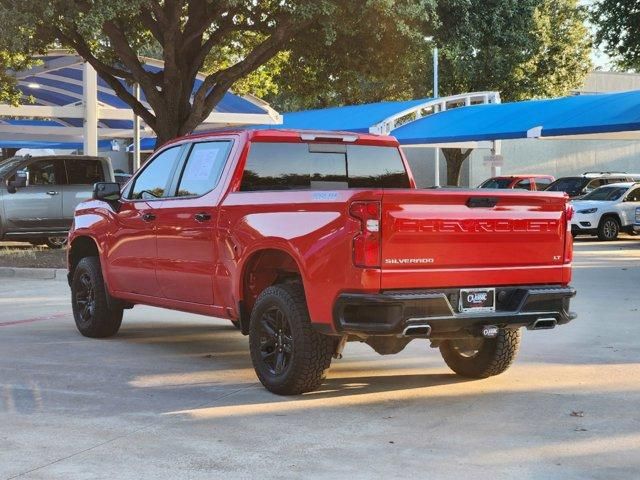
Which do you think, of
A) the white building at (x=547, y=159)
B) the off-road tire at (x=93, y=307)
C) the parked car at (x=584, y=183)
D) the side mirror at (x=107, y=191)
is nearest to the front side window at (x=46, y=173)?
the off-road tire at (x=93, y=307)

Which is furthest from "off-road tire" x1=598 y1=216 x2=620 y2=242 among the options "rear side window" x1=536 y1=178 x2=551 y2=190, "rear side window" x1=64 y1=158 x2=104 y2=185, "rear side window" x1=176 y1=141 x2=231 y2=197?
"rear side window" x1=176 y1=141 x2=231 y2=197

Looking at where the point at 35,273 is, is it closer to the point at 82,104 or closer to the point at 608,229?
the point at 82,104

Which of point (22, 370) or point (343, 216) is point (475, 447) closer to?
point (343, 216)

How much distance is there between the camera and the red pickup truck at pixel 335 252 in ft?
22.5

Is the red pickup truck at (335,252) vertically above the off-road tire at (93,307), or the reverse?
the red pickup truck at (335,252)

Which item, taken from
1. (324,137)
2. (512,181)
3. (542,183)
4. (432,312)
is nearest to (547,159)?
(542,183)

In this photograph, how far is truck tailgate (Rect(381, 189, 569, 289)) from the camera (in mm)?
6848

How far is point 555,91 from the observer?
4653 centimetres

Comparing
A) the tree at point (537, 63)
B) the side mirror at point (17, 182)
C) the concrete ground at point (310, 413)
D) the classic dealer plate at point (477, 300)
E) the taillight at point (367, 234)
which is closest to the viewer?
the concrete ground at point (310, 413)

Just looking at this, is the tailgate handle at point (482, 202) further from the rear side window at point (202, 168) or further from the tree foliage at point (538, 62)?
the tree foliage at point (538, 62)

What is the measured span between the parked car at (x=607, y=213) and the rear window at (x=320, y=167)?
1962 cm

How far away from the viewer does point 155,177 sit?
9539 millimetres

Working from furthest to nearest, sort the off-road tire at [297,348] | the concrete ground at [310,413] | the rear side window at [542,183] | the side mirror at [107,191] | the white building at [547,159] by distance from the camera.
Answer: the white building at [547,159], the rear side window at [542,183], the side mirror at [107,191], the off-road tire at [297,348], the concrete ground at [310,413]

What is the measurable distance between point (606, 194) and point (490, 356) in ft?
70.7
